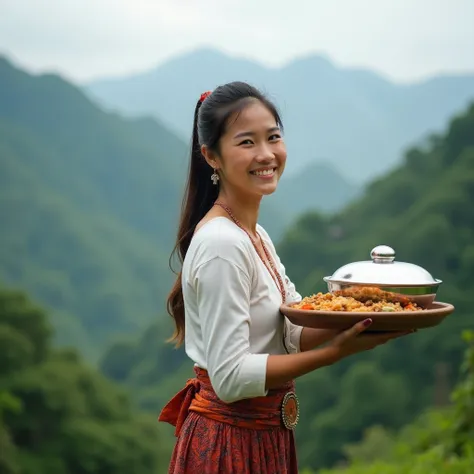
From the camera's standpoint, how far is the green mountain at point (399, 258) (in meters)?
30.2

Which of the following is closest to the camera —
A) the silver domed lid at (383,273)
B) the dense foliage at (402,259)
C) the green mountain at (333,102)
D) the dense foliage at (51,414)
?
the silver domed lid at (383,273)

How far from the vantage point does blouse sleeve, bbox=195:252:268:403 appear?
5.96 feet

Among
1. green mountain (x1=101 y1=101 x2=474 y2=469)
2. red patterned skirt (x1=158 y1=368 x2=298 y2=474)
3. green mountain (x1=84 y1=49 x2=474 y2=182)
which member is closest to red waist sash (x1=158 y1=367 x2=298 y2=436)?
red patterned skirt (x1=158 y1=368 x2=298 y2=474)

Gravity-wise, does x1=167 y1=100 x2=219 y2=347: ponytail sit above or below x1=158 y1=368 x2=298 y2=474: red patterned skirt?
above

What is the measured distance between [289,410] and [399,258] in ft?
99.3

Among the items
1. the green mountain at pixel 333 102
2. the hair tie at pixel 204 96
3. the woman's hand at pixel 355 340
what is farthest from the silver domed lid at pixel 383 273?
the green mountain at pixel 333 102

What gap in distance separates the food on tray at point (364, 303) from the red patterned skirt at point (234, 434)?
0.26 meters

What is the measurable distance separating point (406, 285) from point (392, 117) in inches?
3646

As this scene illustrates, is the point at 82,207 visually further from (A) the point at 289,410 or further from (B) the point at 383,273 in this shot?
(B) the point at 383,273

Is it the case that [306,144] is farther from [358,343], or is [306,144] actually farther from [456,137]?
[358,343]

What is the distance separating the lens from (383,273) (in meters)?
1.93

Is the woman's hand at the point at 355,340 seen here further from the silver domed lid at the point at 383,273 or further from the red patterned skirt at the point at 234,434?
the red patterned skirt at the point at 234,434

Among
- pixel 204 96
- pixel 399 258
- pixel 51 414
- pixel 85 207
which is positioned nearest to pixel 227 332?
pixel 204 96

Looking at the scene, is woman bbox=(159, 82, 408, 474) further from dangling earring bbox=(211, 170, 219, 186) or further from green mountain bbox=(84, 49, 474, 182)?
green mountain bbox=(84, 49, 474, 182)
